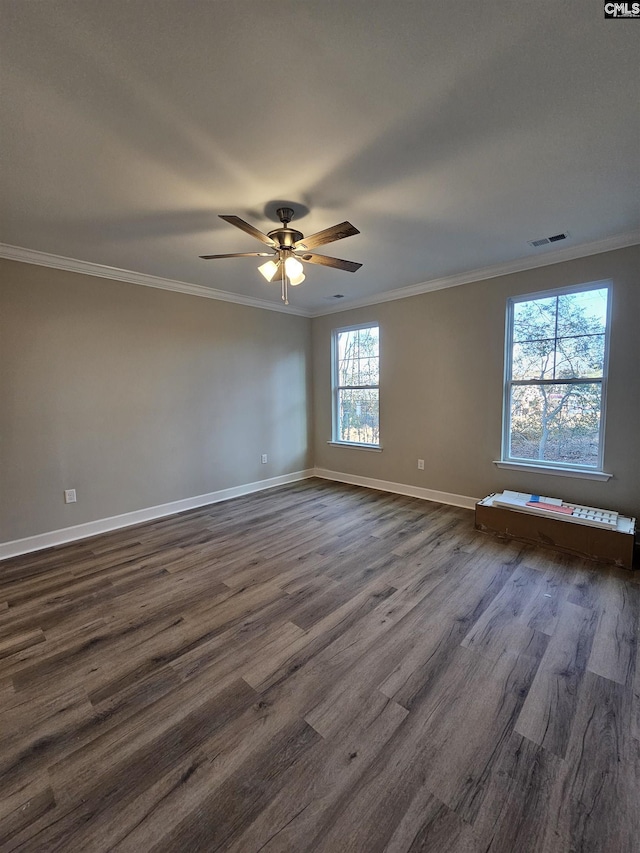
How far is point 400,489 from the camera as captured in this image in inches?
181

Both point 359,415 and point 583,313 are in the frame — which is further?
point 359,415

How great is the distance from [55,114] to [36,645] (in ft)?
8.63

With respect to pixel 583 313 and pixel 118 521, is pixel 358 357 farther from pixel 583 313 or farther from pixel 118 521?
pixel 118 521

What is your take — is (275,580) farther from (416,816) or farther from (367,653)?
(416,816)

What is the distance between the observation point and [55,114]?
1569 millimetres

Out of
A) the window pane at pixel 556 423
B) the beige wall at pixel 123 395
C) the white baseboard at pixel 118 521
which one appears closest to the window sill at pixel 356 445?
the beige wall at pixel 123 395

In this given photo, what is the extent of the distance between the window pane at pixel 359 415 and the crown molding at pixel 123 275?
5.18ft

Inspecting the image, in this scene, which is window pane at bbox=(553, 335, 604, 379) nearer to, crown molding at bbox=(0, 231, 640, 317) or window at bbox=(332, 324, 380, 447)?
crown molding at bbox=(0, 231, 640, 317)

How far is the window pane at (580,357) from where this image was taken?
313 centimetres

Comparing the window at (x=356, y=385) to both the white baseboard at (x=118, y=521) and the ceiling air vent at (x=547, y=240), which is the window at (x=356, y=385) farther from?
the ceiling air vent at (x=547, y=240)

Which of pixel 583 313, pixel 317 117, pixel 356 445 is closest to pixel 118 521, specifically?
pixel 356 445

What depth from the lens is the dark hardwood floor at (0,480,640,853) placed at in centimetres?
111

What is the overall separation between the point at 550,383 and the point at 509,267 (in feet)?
3.97
